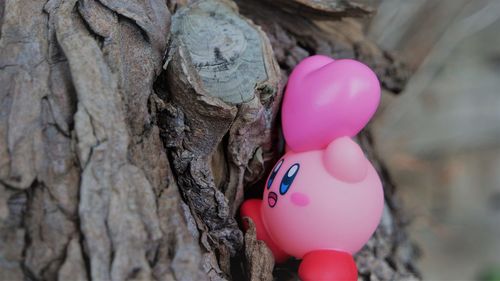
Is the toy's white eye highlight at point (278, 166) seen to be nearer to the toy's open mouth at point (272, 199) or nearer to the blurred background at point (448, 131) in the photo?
the toy's open mouth at point (272, 199)

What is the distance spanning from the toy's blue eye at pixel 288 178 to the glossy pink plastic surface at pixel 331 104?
6 cm

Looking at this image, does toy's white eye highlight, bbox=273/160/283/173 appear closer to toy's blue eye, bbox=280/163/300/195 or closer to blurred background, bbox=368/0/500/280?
toy's blue eye, bbox=280/163/300/195

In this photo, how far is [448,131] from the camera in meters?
2.51

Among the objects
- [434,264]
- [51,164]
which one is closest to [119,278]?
[51,164]

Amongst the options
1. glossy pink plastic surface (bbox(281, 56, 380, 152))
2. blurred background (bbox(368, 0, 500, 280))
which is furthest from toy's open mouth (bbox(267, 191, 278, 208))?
blurred background (bbox(368, 0, 500, 280))

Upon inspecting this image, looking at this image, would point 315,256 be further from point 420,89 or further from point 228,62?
point 420,89

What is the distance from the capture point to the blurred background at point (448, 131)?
7.30 feet

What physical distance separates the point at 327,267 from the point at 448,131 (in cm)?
141

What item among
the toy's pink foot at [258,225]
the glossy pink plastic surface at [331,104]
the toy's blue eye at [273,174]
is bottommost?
the toy's pink foot at [258,225]

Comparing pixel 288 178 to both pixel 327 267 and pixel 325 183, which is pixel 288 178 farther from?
pixel 327 267

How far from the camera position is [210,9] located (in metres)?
1.44

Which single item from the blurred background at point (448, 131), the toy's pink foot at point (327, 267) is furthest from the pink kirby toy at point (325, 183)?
the blurred background at point (448, 131)

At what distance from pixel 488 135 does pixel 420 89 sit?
1.01 feet

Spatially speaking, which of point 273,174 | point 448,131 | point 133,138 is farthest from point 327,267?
point 448,131
